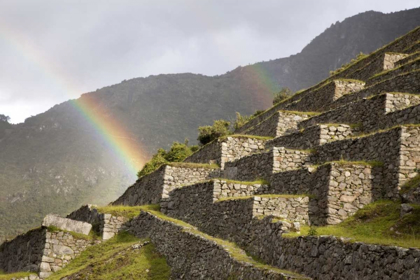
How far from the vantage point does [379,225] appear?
14.8 meters

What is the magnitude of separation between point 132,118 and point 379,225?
127846 mm

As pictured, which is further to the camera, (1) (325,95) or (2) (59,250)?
(1) (325,95)

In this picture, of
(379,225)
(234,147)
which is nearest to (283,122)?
A: (234,147)

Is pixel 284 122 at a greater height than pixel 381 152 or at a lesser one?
greater

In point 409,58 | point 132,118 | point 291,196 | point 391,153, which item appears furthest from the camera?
point 132,118

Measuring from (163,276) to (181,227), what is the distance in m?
1.83

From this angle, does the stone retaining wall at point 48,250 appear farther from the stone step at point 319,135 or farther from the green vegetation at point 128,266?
the stone step at point 319,135

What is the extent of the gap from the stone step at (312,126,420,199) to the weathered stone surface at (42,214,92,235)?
1210cm

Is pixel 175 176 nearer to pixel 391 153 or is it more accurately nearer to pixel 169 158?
pixel 391 153

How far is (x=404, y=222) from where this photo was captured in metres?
13.8

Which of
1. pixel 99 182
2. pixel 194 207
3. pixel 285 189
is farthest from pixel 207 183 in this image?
pixel 99 182

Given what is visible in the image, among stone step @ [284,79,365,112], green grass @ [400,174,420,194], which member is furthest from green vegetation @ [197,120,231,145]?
green grass @ [400,174,420,194]

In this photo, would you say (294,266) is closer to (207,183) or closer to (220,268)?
(220,268)

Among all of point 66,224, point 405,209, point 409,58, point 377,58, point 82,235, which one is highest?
point 377,58
